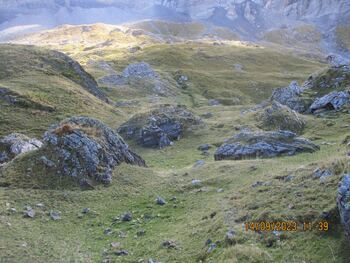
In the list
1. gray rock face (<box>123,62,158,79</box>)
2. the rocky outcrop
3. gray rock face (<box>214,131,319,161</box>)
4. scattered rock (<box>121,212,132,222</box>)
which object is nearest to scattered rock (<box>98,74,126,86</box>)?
gray rock face (<box>123,62,158,79</box>)

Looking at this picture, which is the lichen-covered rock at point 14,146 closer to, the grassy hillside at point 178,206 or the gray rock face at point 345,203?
the grassy hillside at point 178,206

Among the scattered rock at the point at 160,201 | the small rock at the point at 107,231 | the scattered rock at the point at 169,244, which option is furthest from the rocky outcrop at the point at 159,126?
the scattered rock at the point at 169,244

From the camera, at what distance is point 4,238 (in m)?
21.9

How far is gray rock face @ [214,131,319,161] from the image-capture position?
38.9 m

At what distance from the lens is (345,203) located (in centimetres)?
1647

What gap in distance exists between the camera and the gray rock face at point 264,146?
1531 inches

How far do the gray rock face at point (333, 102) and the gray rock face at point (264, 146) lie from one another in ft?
75.5

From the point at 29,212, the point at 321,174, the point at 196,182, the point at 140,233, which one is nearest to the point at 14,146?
the point at 29,212

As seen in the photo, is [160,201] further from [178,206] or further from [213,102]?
[213,102]

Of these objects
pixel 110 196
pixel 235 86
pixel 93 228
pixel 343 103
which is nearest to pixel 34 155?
pixel 110 196

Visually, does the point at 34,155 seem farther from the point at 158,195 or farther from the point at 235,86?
the point at 235,86
